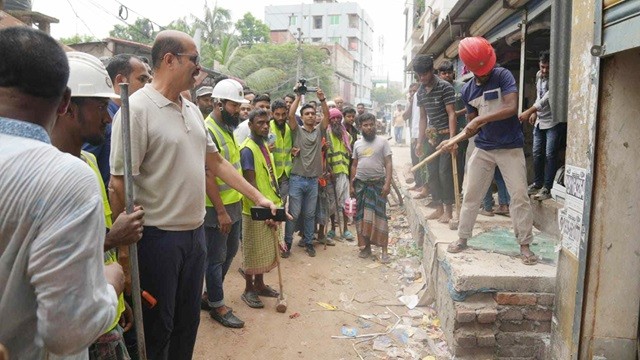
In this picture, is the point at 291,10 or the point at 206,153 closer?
the point at 206,153

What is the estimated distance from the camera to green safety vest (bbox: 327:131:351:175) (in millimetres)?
7137

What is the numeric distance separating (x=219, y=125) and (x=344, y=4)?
163 feet

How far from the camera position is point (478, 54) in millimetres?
3602

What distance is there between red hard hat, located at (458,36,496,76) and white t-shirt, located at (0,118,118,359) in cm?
322

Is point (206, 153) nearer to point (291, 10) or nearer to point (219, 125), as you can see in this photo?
point (219, 125)

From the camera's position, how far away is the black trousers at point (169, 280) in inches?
93.9

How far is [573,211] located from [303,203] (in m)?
3.93

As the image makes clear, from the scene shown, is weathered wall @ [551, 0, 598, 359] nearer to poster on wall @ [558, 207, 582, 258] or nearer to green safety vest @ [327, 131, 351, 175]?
poster on wall @ [558, 207, 582, 258]

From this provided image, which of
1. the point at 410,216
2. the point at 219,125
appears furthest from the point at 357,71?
the point at 219,125

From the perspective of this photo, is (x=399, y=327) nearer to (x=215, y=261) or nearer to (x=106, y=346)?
(x=215, y=261)

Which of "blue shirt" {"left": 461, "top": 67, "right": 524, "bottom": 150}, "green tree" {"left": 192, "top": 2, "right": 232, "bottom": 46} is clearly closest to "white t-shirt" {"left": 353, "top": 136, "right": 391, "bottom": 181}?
"blue shirt" {"left": 461, "top": 67, "right": 524, "bottom": 150}

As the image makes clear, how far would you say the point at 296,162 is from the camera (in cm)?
617

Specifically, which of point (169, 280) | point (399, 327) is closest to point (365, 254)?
point (399, 327)

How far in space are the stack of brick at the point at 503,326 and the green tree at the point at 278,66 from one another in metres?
22.1
